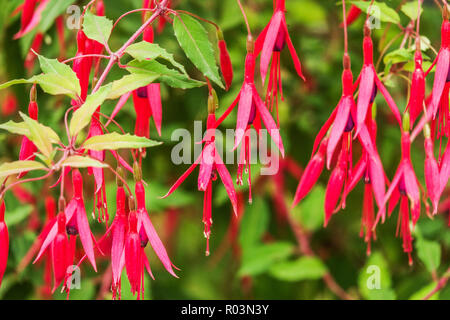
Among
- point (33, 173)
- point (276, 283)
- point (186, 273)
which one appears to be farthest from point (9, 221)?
point (186, 273)

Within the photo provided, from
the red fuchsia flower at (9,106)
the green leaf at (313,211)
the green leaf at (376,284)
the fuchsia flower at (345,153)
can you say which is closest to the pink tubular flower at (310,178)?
the fuchsia flower at (345,153)

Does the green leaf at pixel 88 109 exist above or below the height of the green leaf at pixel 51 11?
below

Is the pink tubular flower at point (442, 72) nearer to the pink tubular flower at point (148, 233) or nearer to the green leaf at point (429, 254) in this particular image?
the pink tubular flower at point (148, 233)

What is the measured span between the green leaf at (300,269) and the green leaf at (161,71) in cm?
59

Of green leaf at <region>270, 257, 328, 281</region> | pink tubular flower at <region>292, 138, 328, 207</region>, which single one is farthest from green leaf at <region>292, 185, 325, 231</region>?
pink tubular flower at <region>292, 138, 328, 207</region>

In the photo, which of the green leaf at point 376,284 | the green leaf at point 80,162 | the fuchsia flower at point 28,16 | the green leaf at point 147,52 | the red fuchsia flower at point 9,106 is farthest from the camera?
the red fuchsia flower at point 9,106

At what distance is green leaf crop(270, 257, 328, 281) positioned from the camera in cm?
118

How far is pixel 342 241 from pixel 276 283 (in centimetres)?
26

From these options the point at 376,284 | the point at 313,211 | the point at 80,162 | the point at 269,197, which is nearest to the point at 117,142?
the point at 80,162

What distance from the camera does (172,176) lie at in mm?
1495

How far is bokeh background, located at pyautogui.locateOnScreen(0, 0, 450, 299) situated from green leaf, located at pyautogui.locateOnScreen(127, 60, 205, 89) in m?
0.41

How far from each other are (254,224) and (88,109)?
2.54 feet

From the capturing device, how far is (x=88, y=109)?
0.62 meters

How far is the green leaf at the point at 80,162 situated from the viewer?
22.4 inches
